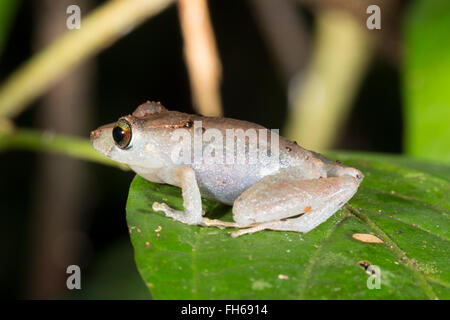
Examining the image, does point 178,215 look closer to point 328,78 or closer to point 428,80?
point 428,80

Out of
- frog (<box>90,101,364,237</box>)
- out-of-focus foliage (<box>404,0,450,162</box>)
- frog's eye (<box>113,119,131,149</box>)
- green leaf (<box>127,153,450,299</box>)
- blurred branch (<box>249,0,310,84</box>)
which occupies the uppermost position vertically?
blurred branch (<box>249,0,310,84</box>)

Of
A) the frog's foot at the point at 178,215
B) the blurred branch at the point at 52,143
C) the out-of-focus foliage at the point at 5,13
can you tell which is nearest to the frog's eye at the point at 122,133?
the blurred branch at the point at 52,143

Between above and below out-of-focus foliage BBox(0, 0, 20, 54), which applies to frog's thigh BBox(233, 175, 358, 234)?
below

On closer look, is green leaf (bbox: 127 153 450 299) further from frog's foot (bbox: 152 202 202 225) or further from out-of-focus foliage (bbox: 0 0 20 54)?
out-of-focus foliage (bbox: 0 0 20 54)

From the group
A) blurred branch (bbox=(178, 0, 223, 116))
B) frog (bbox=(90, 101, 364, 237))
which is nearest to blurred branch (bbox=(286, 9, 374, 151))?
blurred branch (bbox=(178, 0, 223, 116))

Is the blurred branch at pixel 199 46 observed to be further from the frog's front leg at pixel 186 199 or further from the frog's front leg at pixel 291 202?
the frog's front leg at pixel 291 202

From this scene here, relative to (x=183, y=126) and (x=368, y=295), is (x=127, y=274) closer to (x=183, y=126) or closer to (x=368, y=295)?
(x=183, y=126)

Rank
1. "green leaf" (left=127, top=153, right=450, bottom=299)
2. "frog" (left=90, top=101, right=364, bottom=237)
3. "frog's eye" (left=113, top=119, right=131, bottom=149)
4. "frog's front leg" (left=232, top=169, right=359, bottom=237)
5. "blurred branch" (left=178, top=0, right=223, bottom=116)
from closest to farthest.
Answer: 1. "green leaf" (left=127, top=153, right=450, bottom=299)
2. "frog's front leg" (left=232, top=169, right=359, bottom=237)
3. "frog" (left=90, top=101, right=364, bottom=237)
4. "frog's eye" (left=113, top=119, right=131, bottom=149)
5. "blurred branch" (left=178, top=0, right=223, bottom=116)
